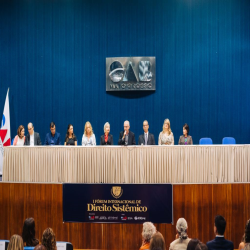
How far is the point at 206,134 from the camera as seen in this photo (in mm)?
9555

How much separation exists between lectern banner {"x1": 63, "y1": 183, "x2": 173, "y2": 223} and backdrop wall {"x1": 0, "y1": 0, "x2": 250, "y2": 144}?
4329 mm

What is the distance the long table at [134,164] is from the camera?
543 cm

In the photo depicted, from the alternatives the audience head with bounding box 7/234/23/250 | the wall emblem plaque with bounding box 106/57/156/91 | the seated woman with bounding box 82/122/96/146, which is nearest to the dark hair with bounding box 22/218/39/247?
the audience head with bounding box 7/234/23/250

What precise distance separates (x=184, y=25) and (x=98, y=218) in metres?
5.90

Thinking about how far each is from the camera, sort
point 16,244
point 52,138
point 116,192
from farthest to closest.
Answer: point 52,138 → point 116,192 → point 16,244

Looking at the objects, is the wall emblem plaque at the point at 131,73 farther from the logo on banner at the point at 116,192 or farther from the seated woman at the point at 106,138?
the logo on banner at the point at 116,192

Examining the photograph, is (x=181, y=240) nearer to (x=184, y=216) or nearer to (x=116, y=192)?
(x=184, y=216)

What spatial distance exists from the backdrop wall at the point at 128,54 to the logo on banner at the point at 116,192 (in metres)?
4.33

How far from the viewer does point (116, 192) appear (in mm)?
5449

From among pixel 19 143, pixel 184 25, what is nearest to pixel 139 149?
pixel 19 143

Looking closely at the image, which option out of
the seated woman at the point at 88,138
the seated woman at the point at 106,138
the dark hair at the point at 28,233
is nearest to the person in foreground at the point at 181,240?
the dark hair at the point at 28,233

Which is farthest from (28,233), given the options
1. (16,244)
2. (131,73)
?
(131,73)

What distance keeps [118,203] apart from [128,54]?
16.9ft

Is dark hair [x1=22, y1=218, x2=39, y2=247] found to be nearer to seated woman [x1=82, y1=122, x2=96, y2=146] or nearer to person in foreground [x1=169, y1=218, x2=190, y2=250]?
person in foreground [x1=169, y1=218, x2=190, y2=250]
